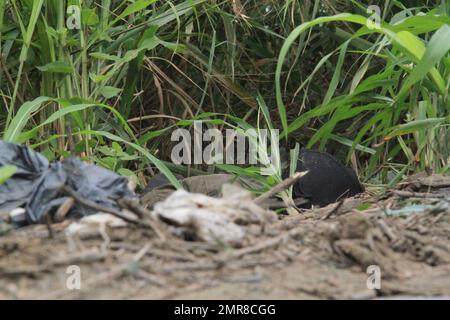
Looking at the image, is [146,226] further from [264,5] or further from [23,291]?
[264,5]

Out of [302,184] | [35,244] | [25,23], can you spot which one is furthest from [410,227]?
[25,23]

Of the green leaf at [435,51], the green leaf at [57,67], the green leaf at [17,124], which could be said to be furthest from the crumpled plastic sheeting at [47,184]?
the green leaf at [435,51]

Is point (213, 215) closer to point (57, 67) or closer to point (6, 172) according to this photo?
point (6, 172)

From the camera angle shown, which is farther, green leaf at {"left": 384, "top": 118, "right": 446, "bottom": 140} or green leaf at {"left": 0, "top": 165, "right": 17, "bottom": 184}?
green leaf at {"left": 384, "top": 118, "right": 446, "bottom": 140}

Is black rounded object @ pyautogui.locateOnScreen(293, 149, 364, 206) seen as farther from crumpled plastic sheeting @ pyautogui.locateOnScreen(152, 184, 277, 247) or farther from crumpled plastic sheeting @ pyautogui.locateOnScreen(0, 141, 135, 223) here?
crumpled plastic sheeting @ pyautogui.locateOnScreen(152, 184, 277, 247)

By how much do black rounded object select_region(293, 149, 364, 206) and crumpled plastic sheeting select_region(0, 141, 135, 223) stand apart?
1232mm

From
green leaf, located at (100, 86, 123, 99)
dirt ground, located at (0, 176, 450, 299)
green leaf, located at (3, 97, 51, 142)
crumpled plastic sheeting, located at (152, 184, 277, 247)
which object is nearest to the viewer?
dirt ground, located at (0, 176, 450, 299)

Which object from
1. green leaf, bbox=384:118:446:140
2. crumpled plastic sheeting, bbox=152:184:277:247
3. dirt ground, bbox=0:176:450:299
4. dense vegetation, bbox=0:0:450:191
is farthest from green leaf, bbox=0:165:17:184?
green leaf, bbox=384:118:446:140

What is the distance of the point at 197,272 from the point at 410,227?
65 centimetres

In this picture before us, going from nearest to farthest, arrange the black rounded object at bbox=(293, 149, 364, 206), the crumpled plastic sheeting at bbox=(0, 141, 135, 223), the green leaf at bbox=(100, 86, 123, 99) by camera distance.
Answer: the crumpled plastic sheeting at bbox=(0, 141, 135, 223)
the green leaf at bbox=(100, 86, 123, 99)
the black rounded object at bbox=(293, 149, 364, 206)

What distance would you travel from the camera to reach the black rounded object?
316 cm

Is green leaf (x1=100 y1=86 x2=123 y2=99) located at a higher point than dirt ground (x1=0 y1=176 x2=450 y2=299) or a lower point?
higher

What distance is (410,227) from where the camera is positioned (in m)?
1.91

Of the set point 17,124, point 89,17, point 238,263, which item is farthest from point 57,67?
point 238,263
